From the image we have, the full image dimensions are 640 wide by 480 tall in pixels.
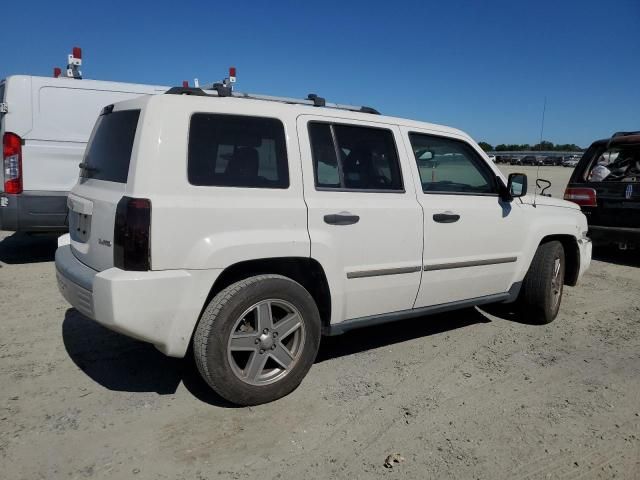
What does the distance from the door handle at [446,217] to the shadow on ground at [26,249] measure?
524 centimetres

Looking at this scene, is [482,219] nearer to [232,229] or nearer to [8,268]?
[232,229]

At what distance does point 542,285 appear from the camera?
4.55 meters

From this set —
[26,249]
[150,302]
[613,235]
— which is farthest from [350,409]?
[26,249]

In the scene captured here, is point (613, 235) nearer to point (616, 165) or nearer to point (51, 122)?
point (616, 165)

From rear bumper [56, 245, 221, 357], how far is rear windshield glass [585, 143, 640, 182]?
6571 millimetres

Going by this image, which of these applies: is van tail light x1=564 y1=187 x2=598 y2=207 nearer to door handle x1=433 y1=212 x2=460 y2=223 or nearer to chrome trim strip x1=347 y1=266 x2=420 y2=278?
door handle x1=433 y1=212 x2=460 y2=223

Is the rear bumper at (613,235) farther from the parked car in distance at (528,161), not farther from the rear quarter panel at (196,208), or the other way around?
the parked car in distance at (528,161)

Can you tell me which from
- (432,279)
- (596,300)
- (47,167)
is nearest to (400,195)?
Result: (432,279)

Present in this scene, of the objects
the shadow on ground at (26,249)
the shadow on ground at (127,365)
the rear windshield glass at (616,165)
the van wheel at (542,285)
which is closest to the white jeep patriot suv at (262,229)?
the shadow on ground at (127,365)

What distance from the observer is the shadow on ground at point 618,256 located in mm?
7680

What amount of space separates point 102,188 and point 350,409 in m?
1.97

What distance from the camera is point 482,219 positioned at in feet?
13.0

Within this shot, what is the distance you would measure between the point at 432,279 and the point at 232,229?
1626mm

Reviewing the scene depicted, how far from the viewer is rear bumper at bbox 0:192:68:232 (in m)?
6.06
